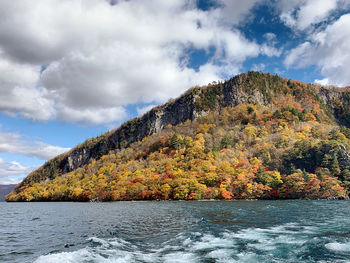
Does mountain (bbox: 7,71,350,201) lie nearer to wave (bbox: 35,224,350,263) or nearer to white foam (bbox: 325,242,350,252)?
wave (bbox: 35,224,350,263)

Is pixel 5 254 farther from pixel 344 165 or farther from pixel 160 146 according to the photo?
pixel 160 146

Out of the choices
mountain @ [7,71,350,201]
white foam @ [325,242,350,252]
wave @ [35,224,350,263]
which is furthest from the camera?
mountain @ [7,71,350,201]

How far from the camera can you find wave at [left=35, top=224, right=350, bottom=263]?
1556 centimetres

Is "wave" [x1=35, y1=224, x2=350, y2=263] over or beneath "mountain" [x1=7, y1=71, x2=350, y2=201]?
beneath

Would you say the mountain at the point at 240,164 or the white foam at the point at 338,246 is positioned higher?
the mountain at the point at 240,164

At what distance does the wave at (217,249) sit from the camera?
15.6 metres

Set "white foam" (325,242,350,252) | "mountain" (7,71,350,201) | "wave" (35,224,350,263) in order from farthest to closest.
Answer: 1. "mountain" (7,71,350,201)
2. "white foam" (325,242,350,252)
3. "wave" (35,224,350,263)

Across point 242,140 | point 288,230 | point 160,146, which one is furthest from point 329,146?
point 160,146

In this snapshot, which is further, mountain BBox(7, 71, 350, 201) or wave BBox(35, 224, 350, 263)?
mountain BBox(7, 71, 350, 201)

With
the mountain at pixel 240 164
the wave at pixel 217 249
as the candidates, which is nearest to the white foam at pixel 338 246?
the wave at pixel 217 249

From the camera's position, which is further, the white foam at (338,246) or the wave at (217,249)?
the white foam at (338,246)

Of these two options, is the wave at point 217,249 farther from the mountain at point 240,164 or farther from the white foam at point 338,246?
the mountain at point 240,164

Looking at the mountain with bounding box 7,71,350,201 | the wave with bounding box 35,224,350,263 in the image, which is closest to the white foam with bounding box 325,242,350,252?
the wave with bounding box 35,224,350,263

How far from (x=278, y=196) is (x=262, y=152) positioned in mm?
33750
